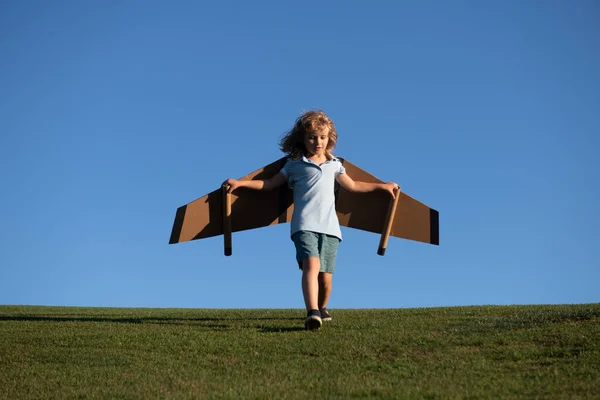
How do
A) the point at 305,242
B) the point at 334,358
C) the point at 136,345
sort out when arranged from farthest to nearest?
the point at 305,242 < the point at 136,345 < the point at 334,358

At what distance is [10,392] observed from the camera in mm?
5539

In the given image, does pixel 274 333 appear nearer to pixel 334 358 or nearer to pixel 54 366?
pixel 334 358

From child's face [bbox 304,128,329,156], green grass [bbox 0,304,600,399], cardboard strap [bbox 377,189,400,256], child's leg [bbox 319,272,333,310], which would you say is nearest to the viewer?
green grass [bbox 0,304,600,399]

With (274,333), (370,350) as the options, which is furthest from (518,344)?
(274,333)

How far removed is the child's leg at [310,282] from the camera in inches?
307

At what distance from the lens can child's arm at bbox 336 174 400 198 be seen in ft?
29.5

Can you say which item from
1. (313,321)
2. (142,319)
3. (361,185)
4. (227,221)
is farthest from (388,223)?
(142,319)

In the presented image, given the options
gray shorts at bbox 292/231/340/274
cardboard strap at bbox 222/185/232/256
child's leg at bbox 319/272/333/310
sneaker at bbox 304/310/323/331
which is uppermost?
cardboard strap at bbox 222/185/232/256

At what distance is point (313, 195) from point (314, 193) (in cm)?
3

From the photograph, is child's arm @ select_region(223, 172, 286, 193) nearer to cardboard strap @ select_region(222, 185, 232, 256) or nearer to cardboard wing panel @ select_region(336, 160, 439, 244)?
cardboard strap @ select_region(222, 185, 232, 256)

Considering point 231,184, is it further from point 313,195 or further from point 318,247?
point 318,247

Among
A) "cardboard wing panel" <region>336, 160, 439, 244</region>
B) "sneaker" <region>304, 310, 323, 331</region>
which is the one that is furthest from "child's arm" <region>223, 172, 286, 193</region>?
"sneaker" <region>304, 310, 323, 331</region>

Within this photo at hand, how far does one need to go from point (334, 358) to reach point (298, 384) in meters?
1.01

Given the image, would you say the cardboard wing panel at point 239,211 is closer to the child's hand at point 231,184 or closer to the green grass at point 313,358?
the child's hand at point 231,184
